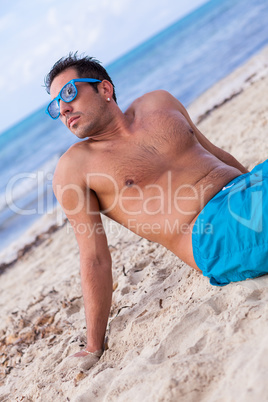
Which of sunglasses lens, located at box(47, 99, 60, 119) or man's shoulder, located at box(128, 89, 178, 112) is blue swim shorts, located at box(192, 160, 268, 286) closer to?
man's shoulder, located at box(128, 89, 178, 112)

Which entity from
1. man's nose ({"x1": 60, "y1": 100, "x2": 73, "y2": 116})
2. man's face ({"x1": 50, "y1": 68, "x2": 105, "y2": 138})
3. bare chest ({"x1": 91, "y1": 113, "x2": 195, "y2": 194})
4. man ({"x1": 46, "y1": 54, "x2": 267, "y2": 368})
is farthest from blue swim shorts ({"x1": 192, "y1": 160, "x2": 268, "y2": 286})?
man's nose ({"x1": 60, "y1": 100, "x2": 73, "y2": 116})

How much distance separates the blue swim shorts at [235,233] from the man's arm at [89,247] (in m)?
0.55

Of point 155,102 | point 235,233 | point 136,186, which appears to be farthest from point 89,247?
point 155,102

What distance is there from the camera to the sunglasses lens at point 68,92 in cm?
257

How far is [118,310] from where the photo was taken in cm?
265

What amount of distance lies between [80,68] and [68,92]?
256 millimetres

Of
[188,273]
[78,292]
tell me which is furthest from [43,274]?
[188,273]

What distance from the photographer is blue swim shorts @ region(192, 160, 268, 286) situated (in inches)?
74.8

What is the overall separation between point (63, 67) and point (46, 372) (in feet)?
6.12

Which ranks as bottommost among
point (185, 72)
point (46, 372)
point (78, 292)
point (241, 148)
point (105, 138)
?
point (185, 72)

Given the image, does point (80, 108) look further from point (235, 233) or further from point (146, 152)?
point (235, 233)

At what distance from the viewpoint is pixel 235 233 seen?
77.4 inches

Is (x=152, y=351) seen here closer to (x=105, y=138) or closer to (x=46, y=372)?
(x=46, y=372)

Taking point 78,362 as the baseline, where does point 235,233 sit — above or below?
above
